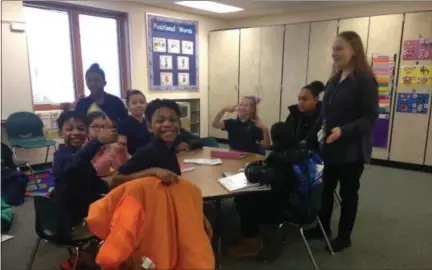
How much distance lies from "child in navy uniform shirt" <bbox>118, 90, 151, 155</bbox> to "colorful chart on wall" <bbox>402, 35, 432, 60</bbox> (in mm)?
3946

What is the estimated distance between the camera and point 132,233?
44.8 inches

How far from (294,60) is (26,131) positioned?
14.0ft

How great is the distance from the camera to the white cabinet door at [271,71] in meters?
5.76

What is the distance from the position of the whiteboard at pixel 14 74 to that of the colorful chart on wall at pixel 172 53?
2.02 m

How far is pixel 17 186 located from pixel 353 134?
3276 millimetres

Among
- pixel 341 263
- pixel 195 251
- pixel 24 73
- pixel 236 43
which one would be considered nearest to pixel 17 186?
pixel 24 73

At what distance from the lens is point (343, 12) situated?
5461 millimetres

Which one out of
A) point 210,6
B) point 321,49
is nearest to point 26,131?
point 210,6

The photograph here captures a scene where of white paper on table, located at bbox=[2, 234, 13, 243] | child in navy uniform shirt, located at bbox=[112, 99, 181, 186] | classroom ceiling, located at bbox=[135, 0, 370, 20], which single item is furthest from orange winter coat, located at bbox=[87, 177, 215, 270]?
classroom ceiling, located at bbox=[135, 0, 370, 20]

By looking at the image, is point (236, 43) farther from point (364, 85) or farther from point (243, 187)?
point (243, 187)

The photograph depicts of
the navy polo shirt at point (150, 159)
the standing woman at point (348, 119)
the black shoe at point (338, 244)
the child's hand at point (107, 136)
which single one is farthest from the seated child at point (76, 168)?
the black shoe at point (338, 244)

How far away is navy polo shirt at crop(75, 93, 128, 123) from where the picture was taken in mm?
2832

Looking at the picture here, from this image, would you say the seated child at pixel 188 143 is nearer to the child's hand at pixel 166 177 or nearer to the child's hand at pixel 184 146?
the child's hand at pixel 184 146

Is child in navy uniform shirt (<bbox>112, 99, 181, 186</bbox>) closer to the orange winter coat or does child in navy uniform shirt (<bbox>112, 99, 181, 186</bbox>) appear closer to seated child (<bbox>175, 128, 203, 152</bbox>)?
the orange winter coat
